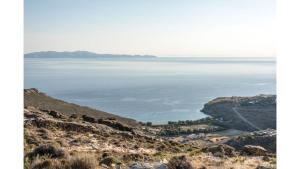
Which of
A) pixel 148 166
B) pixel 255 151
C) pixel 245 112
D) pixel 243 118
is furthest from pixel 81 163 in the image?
pixel 245 112

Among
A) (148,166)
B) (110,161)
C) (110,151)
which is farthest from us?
(110,151)

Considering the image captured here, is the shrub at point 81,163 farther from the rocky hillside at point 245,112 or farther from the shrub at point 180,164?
the rocky hillside at point 245,112

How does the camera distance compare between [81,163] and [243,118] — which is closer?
[81,163]

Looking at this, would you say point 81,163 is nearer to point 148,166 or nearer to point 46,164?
point 46,164

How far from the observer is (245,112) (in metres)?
50.8

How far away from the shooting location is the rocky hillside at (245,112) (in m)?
43.3

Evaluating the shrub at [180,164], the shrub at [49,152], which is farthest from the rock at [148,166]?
the shrub at [49,152]

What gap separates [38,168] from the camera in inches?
178

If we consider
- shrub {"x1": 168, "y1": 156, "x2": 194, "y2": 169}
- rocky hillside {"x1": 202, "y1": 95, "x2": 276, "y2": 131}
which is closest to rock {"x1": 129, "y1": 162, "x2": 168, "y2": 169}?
shrub {"x1": 168, "y1": 156, "x2": 194, "y2": 169}

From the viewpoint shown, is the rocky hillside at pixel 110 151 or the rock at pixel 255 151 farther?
the rock at pixel 255 151
